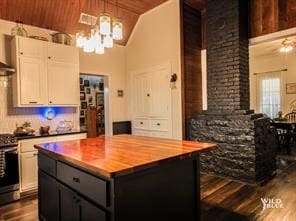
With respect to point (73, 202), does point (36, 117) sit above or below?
above

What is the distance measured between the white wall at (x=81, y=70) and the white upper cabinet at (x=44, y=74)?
0.75 ft

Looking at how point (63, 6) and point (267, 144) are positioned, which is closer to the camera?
point (267, 144)

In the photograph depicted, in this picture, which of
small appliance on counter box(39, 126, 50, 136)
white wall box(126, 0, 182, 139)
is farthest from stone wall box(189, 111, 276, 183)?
small appliance on counter box(39, 126, 50, 136)

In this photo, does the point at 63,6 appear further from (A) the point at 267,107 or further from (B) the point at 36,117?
(A) the point at 267,107

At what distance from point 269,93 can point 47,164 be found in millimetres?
7495

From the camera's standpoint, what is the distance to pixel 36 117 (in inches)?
156

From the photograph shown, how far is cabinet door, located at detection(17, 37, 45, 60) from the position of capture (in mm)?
3455

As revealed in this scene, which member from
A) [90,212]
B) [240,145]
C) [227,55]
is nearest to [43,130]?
[90,212]

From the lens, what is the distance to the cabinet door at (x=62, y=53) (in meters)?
3.78

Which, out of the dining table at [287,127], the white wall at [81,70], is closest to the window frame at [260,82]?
the dining table at [287,127]

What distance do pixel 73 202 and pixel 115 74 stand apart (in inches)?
155

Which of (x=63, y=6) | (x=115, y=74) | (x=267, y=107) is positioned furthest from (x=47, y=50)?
(x=267, y=107)

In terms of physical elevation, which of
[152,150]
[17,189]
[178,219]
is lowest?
[17,189]

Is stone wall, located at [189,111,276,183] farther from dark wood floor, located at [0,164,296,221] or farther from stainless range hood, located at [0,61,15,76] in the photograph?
stainless range hood, located at [0,61,15,76]
